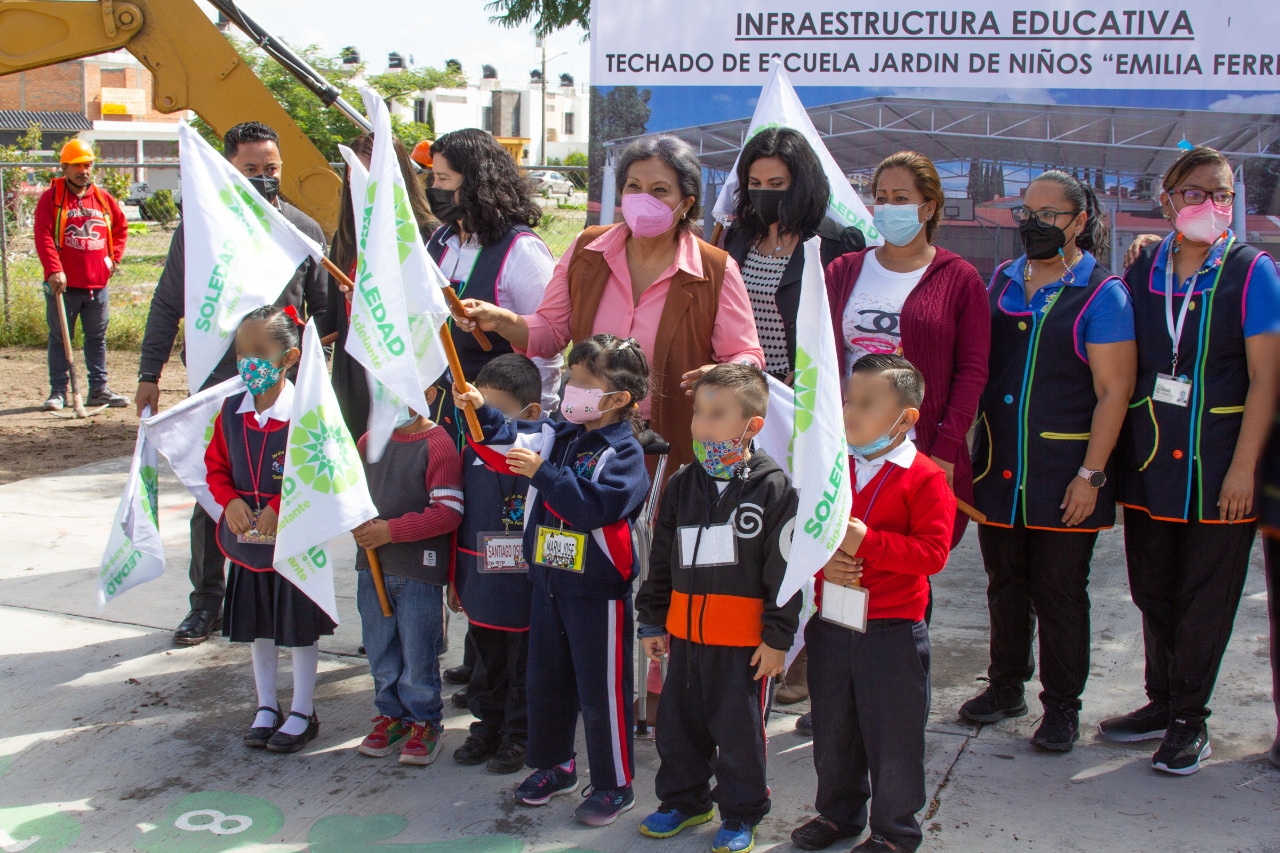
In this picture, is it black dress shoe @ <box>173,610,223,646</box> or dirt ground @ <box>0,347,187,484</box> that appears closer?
black dress shoe @ <box>173,610,223,646</box>

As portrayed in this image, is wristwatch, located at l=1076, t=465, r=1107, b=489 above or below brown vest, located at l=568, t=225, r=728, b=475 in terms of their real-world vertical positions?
below

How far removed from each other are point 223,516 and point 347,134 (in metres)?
26.9

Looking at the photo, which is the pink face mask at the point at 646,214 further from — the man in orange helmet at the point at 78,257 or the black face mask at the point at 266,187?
the man in orange helmet at the point at 78,257

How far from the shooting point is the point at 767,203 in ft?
13.0

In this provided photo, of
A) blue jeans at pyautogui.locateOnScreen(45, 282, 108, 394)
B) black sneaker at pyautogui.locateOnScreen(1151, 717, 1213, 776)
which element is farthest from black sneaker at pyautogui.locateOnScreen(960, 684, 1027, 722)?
blue jeans at pyautogui.locateOnScreen(45, 282, 108, 394)

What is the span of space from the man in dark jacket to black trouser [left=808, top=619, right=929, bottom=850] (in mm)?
2629

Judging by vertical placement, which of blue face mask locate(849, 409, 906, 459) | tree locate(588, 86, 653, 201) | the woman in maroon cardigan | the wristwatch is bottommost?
the wristwatch

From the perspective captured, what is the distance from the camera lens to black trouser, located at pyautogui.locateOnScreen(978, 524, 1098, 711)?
3660 millimetres

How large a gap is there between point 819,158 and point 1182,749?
7.76 ft

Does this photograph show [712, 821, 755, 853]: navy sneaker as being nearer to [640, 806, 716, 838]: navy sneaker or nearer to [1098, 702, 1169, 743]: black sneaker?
[640, 806, 716, 838]: navy sneaker

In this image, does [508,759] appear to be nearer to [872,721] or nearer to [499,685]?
[499,685]

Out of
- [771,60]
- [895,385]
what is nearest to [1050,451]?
[895,385]

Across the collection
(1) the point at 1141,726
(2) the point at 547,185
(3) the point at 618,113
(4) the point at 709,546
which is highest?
(2) the point at 547,185

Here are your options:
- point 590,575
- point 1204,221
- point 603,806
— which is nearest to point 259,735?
point 603,806
